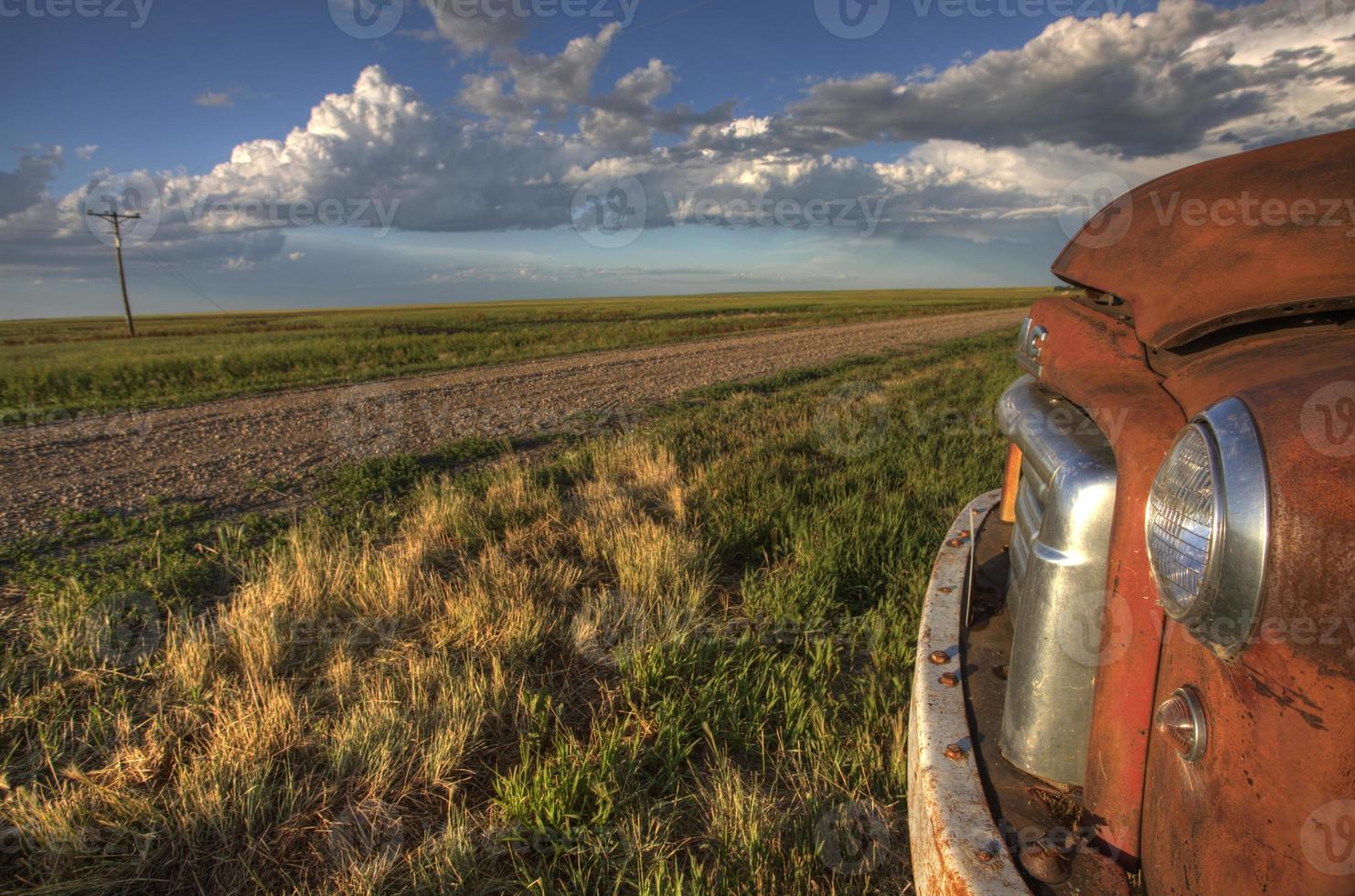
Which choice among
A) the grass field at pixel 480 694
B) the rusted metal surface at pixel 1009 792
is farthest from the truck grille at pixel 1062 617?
the grass field at pixel 480 694

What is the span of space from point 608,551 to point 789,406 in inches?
197

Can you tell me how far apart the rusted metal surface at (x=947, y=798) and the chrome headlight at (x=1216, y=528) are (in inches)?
21.4

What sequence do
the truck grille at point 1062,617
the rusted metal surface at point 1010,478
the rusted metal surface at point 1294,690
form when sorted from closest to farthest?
the rusted metal surface at point 1294,690 → the truck grille at point 1062,617 → the rusted metal surface at point 1010,478

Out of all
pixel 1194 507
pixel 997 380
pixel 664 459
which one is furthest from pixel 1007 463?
pixel 997 380

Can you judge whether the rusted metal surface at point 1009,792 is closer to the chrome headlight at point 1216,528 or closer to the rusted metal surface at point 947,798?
the rusted metal surface at point 947,798

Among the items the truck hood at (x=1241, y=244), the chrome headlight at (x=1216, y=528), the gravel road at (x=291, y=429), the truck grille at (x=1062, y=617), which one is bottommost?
the gravel road at (x=291, y=429)

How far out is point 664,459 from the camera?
5547mm

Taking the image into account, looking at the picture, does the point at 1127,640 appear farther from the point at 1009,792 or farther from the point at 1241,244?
the point at 1241,244

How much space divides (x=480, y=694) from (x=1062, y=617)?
1920 mm

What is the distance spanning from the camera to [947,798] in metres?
1.36

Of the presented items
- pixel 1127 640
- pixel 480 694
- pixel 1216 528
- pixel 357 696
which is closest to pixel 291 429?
pixel 357 696

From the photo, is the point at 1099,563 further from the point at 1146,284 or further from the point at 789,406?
the point at 789,406

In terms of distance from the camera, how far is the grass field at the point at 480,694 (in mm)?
1907

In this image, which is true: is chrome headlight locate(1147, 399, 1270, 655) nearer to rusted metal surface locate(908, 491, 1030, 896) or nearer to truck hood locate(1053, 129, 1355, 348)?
truck hood locate(1053, 129, 1355, 348)
